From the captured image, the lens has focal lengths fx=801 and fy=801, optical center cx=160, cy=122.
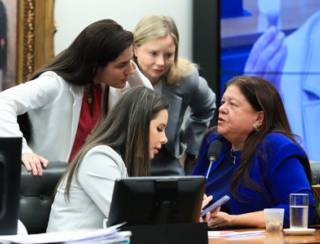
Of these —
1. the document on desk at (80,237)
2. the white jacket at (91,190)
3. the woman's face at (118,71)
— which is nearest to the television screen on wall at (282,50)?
the woman's face at (118,71)

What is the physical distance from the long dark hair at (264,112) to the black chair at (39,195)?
2.49 feet

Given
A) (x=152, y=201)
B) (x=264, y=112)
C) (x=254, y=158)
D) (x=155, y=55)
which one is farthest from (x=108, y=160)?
(x=155, y=55)

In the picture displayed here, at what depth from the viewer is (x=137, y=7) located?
4.50 meters

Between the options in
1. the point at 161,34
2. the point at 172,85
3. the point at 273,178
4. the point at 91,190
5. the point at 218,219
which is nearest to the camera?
the point at 91,190

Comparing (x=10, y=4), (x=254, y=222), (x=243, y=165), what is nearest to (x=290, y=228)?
(x=254, y=222)

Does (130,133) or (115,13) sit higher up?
(115,13)

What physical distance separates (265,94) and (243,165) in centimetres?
32

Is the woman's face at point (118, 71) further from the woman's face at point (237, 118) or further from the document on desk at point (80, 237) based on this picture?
the document on desk at point (80, 237)

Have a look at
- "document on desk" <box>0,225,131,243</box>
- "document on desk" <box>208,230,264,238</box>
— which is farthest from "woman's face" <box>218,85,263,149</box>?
"document on desk" <box>0,225,131,243</box>

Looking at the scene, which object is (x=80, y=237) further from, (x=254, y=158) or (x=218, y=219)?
(x=254, y=158)

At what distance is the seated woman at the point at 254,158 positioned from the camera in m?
3.12

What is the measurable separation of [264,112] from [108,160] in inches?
37.1

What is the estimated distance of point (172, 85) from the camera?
12.3ft

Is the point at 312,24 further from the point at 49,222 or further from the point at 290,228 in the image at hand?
the point at 49,222
